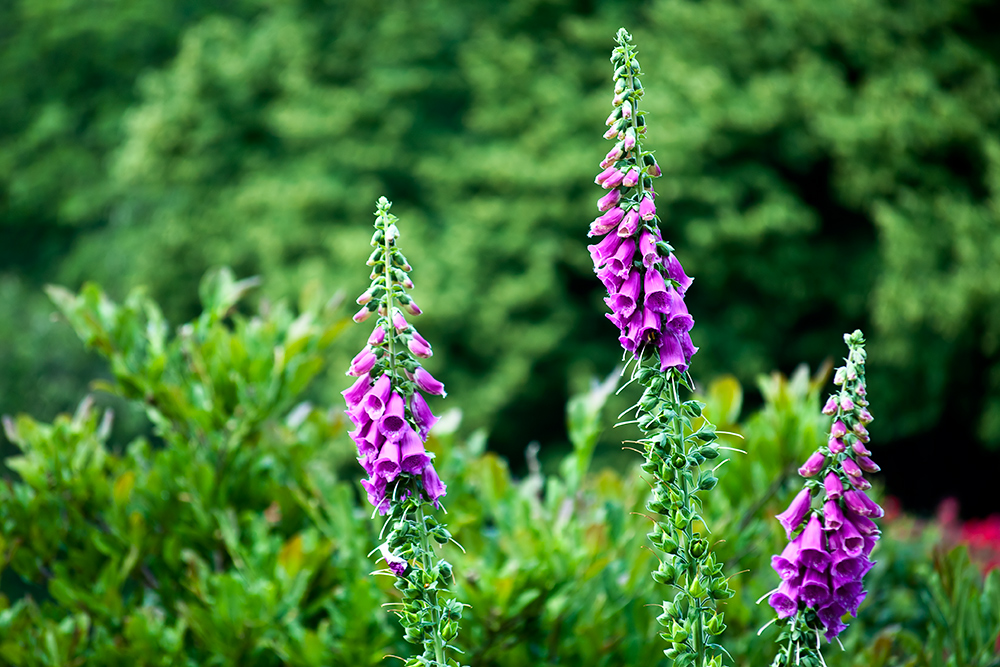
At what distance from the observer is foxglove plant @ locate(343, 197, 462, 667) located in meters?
1.56

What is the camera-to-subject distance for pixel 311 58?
10.8 meters

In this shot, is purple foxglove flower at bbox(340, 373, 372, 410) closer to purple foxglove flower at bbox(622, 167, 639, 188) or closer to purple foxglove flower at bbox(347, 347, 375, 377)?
purple foxglove flower at bbox(347, 347, 375, 377)

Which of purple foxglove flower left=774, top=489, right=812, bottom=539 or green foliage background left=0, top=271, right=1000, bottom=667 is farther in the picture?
green foliage background left=0, top=271, right=1000, bottom=667

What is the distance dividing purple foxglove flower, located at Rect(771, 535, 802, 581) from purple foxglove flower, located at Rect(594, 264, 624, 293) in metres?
0.57

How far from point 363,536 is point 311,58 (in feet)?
30.1

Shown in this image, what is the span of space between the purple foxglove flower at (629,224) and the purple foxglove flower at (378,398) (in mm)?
503

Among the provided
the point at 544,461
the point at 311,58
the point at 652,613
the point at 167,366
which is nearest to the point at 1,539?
the point at 167,366

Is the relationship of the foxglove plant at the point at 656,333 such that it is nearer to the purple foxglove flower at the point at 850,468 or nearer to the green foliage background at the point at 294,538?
the purple foxglove flower at the point at 850,468

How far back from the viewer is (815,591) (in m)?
1.60

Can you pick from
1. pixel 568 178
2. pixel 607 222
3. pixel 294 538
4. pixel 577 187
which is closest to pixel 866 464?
pixel 607 222

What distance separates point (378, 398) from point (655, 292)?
53 centimetres

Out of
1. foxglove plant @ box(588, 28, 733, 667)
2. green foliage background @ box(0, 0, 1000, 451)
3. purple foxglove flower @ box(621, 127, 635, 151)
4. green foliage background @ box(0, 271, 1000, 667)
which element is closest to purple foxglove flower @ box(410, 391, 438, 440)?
foxglove plant @ box(588, 28, 733, 667)

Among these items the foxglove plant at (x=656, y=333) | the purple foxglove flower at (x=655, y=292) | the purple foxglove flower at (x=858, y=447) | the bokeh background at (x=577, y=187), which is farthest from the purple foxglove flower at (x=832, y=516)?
the bokeh background at (x=577, y=187)

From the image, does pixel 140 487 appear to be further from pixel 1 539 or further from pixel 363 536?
pixel 363 536
